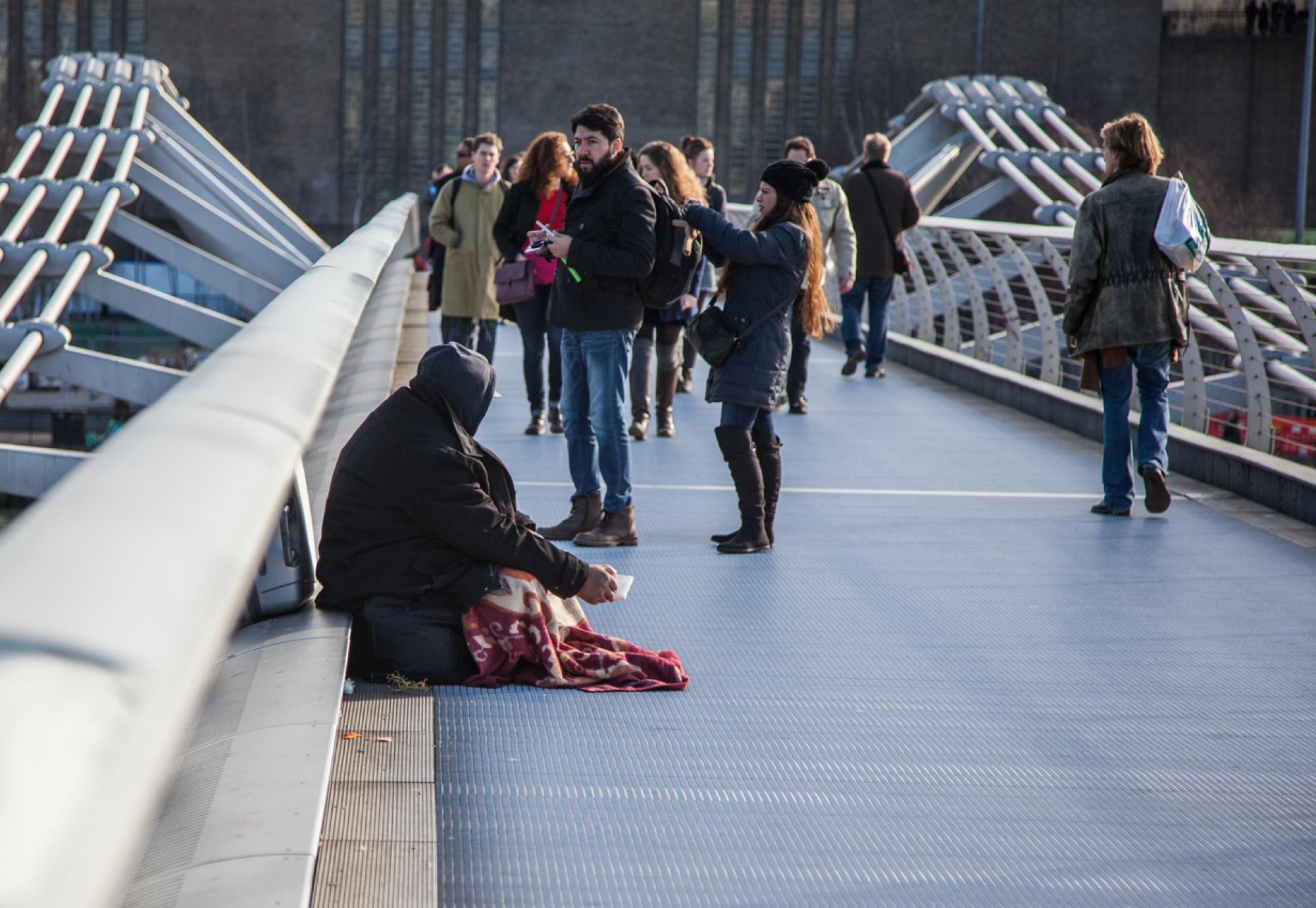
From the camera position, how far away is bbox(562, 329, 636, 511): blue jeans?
6.02m

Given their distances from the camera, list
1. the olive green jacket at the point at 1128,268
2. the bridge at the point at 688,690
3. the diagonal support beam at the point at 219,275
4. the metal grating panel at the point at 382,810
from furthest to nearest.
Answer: the diagonal support beam at the point at 219,275 < the olive green jacket at the point at 1128,268 < the metal grating panel at the point at 382,810 < the bridge at the point at 688,690

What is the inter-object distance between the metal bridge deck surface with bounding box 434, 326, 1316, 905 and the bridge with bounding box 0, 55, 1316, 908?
0.01 m

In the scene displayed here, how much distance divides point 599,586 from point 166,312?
5934mm

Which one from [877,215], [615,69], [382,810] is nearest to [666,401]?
[877,215]

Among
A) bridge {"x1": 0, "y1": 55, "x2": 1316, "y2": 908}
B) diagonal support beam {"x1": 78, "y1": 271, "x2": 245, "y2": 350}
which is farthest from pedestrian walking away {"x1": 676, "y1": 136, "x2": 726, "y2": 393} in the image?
diagonal support beam {"x1": 78, "y1": 271, "x2": 245, "y2": 350}

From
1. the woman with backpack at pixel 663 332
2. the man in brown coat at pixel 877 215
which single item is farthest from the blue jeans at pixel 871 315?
the woman with backpack at pixel 663 332

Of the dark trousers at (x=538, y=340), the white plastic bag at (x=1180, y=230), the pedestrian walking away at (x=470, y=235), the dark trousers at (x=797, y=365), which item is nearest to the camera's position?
the white plastic bag at (x=1180, y=230)

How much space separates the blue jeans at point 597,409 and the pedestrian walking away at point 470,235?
2.90 meters

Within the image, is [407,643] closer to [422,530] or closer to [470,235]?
[422,530]

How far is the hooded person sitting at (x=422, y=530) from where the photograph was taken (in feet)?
12.7

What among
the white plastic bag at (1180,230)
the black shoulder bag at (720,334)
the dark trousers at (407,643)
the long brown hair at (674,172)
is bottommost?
the dark trousers at (407,643)

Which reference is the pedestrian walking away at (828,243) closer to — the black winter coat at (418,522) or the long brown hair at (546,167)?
the long brown hair at (546,167)

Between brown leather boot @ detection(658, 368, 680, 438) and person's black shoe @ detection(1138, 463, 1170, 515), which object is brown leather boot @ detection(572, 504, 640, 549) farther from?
brown leather boot @ detection(658, 368, 680, 438)

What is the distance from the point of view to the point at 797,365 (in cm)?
1009
